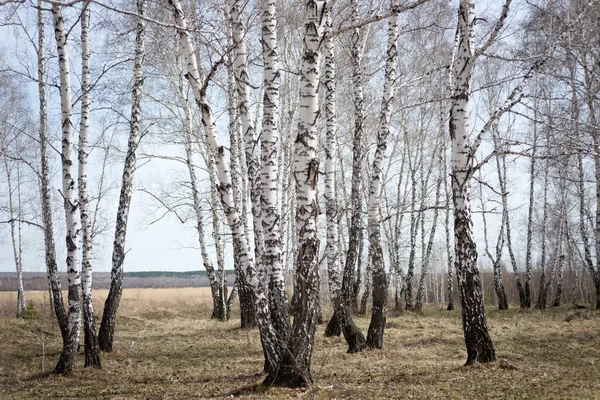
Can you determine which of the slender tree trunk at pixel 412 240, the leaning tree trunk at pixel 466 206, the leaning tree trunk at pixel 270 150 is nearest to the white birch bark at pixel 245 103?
the leaning tree trunk at pixel 270 150

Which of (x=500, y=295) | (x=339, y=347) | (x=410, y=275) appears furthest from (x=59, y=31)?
(x=500, y=295)

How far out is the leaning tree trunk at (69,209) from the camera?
8.05 metres

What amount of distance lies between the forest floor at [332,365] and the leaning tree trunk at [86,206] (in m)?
0.41

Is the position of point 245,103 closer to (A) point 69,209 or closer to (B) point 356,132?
(B) point 356,132

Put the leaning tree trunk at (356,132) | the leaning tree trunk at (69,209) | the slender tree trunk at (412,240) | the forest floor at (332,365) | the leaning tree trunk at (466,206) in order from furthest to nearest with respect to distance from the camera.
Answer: the slender tree trunk at (412,240) → the leaning tree trunk at (356,132) → the leaning tree trunk at (69,209) → the leaning tree trunk at (466,206) → the forest floor at (332,365)

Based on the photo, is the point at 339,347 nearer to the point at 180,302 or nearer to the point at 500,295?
the point at 500,295

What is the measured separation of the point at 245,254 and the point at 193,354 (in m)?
3.78

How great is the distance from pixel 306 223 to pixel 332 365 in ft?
10.2

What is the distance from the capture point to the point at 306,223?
610 cm

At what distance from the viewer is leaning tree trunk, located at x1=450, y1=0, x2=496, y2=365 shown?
24.7 feet

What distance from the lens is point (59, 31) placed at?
8195 millimetres

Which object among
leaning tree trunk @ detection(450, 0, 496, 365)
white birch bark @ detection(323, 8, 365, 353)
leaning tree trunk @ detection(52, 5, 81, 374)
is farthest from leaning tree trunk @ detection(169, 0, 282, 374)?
white birch bark @ detection(323, 8, 365, 353)

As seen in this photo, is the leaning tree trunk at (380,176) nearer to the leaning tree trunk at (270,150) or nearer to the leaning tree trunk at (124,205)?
the leaning tree trunk at (270,150)

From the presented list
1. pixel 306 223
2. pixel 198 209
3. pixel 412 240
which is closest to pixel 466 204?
pixel 306 223
